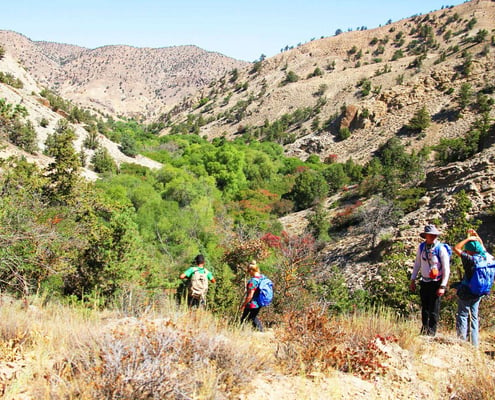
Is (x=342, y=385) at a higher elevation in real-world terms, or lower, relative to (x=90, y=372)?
lower

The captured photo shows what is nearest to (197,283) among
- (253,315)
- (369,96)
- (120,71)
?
(253,315)

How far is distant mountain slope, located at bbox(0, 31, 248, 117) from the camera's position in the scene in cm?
12800

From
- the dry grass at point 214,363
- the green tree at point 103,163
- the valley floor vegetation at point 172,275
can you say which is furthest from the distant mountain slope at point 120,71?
the dry grass at point 214,363

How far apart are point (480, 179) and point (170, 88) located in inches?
5575

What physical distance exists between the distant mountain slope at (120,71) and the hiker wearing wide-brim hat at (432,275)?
125 meters

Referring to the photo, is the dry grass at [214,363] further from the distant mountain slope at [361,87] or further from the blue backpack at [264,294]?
the distant mountain slope at [361,87]

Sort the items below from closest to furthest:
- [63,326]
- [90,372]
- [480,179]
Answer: [90,372] < [63,326] < [480,179]

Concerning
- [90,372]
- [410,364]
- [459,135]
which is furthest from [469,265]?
[459,135]

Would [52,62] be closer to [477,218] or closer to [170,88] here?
[170,88]

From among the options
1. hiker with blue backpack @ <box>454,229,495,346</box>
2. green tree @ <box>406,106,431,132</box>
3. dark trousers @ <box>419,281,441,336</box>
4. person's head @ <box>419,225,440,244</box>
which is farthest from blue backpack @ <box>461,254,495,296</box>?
green tree @ <box>406,106,431,132</box>

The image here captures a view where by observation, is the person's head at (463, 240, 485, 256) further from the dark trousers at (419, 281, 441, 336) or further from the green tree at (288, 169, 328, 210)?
the green tree at (288, 169, 328, 210)

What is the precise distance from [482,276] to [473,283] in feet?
0.45

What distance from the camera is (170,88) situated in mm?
145000

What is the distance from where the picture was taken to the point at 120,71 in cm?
14562
